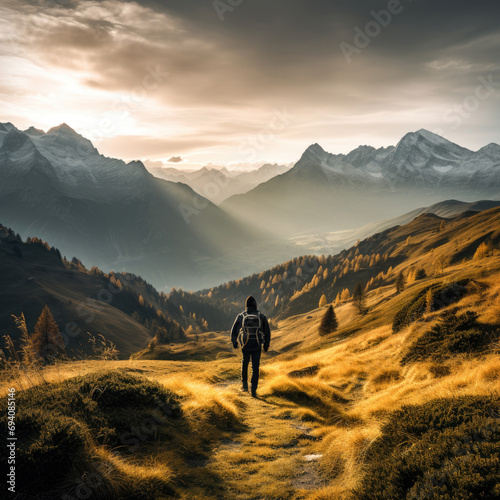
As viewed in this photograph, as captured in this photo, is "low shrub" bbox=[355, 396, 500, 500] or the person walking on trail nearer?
Result: "low shrub" bbox=[355, 396, 500, 500]

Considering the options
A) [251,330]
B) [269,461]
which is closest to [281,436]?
[269,461]

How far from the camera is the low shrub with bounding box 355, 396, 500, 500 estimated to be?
4781 mm

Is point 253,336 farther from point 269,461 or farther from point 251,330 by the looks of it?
point 269,461

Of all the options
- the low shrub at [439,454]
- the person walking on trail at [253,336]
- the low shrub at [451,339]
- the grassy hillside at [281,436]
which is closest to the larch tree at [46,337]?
the person walking on trail at [253,336]

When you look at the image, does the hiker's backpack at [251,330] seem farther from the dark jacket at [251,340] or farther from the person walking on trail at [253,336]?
the dark jacket at [251,340]

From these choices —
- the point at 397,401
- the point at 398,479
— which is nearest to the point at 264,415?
the point at 397,401

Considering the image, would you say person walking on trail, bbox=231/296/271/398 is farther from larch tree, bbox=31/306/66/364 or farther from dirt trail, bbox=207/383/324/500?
larch tree, bbox=31/306/66/364

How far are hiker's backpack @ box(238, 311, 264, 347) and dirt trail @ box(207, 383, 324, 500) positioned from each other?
3923 millimetres

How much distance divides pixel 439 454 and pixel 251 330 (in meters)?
10.5

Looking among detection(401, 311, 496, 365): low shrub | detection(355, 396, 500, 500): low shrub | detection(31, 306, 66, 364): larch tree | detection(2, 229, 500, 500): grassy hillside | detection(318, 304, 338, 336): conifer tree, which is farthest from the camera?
detection(318, 304, 338, 336): conifer tree

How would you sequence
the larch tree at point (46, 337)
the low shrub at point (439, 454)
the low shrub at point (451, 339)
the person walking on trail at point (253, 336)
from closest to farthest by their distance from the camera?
the low shrub at point (439, 454), the low shrub at point (451, 339), the person walking on trail at point (253, 336), the larch tree at point (46, 337)

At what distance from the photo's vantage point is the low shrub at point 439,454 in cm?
478

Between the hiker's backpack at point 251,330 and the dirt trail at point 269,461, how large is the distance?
3.92m

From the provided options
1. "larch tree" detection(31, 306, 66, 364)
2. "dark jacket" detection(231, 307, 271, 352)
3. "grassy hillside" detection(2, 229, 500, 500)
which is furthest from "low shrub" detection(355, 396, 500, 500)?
"larch tree" detection(31, 306, 66, 364)
